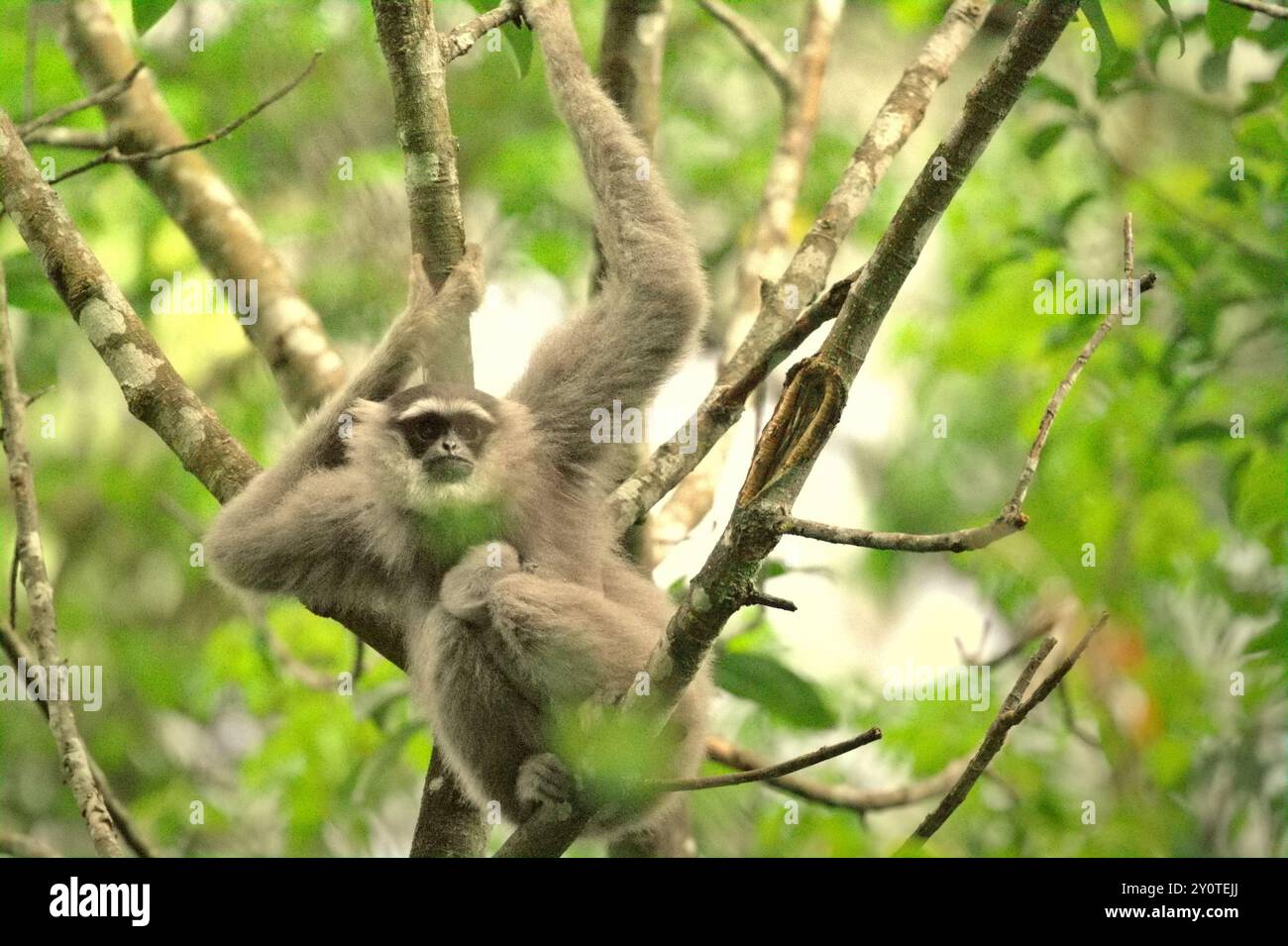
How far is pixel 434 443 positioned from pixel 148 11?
216 cm

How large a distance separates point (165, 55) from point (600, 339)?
8.66 m

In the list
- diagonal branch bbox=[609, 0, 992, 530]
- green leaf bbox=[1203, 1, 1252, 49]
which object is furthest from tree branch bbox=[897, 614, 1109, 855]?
green leaf bbox=[1203, 1, 1252, 49]

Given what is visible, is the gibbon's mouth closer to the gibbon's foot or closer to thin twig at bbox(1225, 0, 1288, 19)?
the gibbon's foot

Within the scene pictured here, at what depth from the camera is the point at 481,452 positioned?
5512 millimetres

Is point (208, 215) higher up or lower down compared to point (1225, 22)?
higher up

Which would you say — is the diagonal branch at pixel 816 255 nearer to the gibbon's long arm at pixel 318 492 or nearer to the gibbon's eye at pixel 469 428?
the gibbon's eye at pixel 469 428

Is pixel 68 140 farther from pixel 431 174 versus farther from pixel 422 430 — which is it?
pixel 422 430

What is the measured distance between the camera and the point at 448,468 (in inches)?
215

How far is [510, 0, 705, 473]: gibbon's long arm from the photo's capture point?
18.7 feet

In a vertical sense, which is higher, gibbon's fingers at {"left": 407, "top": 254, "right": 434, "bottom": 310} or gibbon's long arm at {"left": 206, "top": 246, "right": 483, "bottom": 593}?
gibbon's fingers at {"left": 407, "top": 254, "right": 434, "bottom": 310}

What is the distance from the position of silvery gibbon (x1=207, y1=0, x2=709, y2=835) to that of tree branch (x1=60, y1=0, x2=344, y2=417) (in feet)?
3.62

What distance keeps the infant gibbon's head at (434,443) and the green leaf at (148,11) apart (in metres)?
1.80

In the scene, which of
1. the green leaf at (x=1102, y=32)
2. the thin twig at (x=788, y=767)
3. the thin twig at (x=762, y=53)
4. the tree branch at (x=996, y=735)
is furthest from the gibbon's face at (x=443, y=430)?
the thin twig at (x=762, y=53)

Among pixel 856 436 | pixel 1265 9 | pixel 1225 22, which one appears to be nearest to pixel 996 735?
pixel 1265 9
